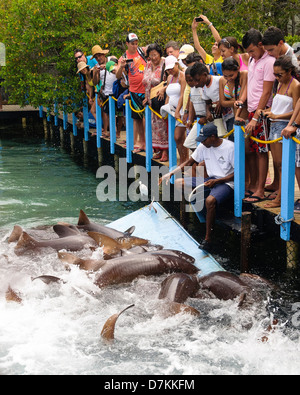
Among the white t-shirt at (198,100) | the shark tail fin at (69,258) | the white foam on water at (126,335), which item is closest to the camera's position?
the white foam on water at (126,335)

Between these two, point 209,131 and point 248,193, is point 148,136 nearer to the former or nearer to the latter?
point 209,131

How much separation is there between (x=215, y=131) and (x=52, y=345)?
3.88 m

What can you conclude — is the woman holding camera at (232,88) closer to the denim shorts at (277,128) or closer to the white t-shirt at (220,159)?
the white t-shirt at (220,159)

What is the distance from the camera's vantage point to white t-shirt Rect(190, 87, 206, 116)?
9933 mm

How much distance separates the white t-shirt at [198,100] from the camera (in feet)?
32.6

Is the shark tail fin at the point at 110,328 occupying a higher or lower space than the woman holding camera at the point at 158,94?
lower

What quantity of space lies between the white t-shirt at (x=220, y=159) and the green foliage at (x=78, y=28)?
6.98 m

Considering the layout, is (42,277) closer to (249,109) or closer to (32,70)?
(249,109)

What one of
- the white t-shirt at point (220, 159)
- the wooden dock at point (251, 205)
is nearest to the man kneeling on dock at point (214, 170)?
the white t-shirt at point (220, 159)

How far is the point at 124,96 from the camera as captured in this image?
13859 mm

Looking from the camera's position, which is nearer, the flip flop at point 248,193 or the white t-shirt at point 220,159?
the flip flop at point 248,193

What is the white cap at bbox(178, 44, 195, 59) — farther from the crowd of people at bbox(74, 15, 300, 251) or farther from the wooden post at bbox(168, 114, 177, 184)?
the wooden post at bbox(168, 114, 177, 184)
